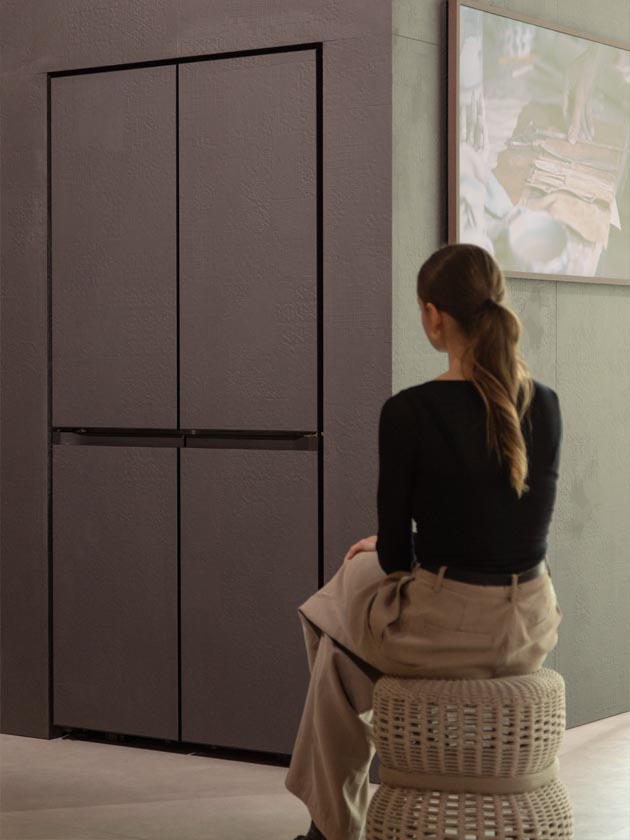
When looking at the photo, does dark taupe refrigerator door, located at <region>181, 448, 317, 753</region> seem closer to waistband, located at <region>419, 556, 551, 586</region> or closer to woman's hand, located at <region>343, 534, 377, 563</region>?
woman's hand, located at <region>343, 534, 377, 563</region>

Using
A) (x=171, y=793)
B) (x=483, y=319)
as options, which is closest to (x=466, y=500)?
(x=483, y=319)

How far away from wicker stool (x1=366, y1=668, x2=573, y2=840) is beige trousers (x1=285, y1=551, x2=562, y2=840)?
0.19ft

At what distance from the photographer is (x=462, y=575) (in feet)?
8.77

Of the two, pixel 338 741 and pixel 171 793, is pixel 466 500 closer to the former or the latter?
pixel 338 741

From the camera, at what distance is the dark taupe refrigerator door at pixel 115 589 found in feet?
13.8

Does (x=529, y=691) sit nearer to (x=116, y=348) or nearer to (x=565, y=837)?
(x=565, y=837)

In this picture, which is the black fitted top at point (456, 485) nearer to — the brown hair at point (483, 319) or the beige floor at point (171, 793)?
the brown hair at point (483, 319)

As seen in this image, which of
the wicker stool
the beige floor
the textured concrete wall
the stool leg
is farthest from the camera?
the textured concrete wall

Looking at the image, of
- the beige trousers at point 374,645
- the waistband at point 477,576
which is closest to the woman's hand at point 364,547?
the beige trousers at point 374,645

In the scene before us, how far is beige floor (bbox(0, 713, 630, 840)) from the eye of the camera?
135 inches

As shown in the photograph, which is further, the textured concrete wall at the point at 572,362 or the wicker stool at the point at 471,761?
the textured concrete wall at the point at 572,362

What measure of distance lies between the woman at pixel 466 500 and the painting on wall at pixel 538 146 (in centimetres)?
124

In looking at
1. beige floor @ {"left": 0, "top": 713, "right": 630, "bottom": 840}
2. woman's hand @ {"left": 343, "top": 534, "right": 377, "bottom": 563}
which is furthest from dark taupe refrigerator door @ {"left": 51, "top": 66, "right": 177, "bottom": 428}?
woman's hand @ {"left": 343, "top": 534, "right": 377, "bottom": 563}

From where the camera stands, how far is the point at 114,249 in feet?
14.0
